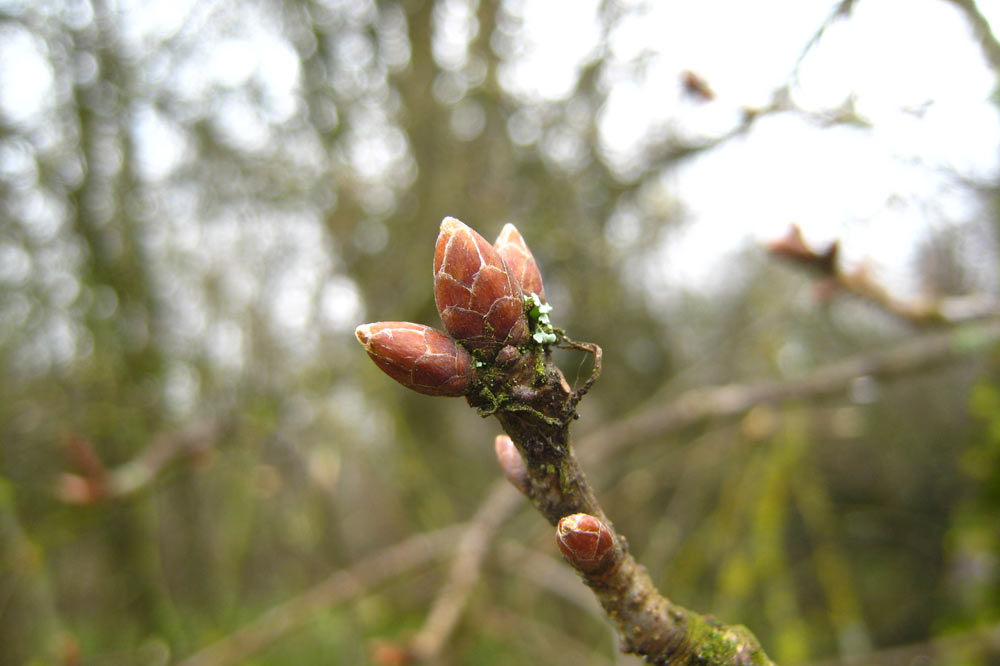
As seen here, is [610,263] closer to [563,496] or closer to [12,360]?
[563,496]

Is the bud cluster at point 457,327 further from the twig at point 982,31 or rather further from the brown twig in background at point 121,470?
the brown twig in background at point 121,470

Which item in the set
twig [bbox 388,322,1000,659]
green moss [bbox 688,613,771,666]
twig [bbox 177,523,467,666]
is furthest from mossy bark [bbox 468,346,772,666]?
twig [bbox 177,523,467,666]

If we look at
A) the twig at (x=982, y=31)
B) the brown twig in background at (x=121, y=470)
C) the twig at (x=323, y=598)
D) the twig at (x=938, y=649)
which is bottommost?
the twig at (x=938, y=649)

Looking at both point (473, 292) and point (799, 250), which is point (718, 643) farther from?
point (799, 250)

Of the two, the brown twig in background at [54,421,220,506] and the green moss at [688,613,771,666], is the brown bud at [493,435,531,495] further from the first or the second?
the brown twig in background at [54,421,220,506]

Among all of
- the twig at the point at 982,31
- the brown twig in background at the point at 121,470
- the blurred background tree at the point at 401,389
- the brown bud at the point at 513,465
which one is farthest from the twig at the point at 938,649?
the brown twig in background at the point at 121,470

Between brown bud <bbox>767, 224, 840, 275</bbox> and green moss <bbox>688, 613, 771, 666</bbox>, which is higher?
brown bud <bbox>767, 224, 840, 275</bbox>

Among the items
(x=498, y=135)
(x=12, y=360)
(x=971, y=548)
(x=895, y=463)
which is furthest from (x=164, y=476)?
(x=895, y=463)
